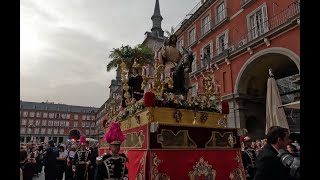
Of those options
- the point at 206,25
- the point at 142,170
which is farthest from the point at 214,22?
the point at 142,170

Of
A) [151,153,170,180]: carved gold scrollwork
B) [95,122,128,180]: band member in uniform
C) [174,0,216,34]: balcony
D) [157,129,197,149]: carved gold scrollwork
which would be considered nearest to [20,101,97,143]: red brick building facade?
[174,0,216,34]: balcony

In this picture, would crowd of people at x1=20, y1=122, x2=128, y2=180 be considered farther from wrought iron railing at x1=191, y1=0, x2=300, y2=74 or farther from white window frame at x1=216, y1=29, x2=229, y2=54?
white window frame at x1=216, y1=29, x2=229, y2=54

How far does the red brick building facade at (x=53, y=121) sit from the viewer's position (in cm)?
9969

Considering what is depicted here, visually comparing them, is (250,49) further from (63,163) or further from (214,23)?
(63,163)

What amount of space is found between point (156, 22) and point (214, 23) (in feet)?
86.6

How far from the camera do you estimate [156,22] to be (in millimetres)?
49250

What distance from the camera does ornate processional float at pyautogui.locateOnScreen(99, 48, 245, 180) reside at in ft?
19.4

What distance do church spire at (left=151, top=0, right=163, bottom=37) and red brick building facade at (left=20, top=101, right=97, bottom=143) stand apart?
71.2 meters

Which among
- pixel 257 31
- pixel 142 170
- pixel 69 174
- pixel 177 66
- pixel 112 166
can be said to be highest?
pixel 257 31

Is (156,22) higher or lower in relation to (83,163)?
higher

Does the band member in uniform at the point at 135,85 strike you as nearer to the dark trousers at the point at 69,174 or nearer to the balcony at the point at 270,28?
the dark trousers at the point at 69,174
